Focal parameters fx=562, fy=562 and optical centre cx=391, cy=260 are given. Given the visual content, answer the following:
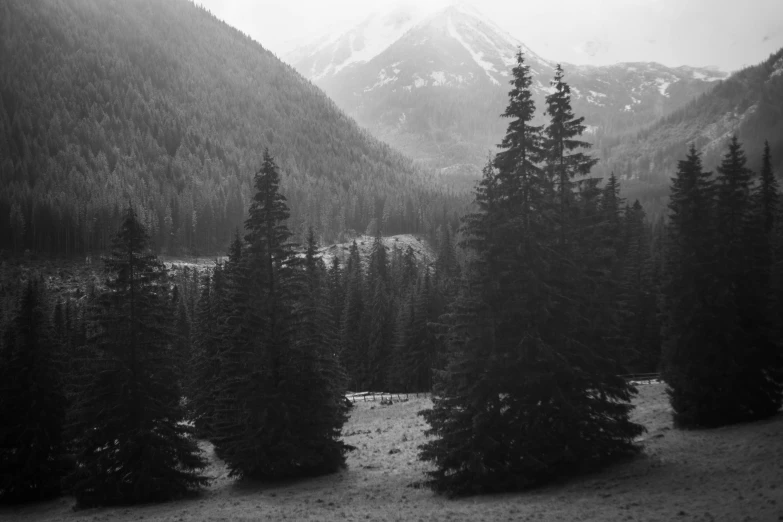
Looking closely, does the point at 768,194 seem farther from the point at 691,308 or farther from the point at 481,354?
the point at 481,354

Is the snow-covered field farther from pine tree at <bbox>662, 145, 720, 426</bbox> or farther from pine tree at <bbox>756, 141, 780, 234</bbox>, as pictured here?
pine tree at <bbox>662, 145, 720, 426</bbox>

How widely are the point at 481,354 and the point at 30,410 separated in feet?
82.7

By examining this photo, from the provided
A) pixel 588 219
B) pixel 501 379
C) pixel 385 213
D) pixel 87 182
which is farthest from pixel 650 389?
pixel 87 182

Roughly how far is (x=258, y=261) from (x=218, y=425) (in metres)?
8.61

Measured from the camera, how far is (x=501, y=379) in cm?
2094

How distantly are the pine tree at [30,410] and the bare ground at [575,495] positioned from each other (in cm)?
159

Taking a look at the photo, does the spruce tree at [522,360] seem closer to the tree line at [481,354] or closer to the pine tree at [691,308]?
the tree line at [481,354]

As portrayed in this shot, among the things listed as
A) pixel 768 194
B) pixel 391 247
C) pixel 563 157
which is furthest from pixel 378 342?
pixel 391 247

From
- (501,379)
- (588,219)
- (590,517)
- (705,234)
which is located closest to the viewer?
(590,517)

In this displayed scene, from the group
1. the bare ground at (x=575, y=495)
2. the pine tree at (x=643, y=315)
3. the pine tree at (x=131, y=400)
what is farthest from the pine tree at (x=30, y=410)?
the pine tree at (x=643, y=315)

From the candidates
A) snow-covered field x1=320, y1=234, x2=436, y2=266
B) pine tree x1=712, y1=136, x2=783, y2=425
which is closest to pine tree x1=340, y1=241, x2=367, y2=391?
pine tree x1=712, y1=136, x2=783, y2=425

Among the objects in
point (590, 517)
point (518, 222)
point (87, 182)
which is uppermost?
point (87, 182)

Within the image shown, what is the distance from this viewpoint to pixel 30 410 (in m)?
30.5

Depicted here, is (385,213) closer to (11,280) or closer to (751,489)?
(11,280)
